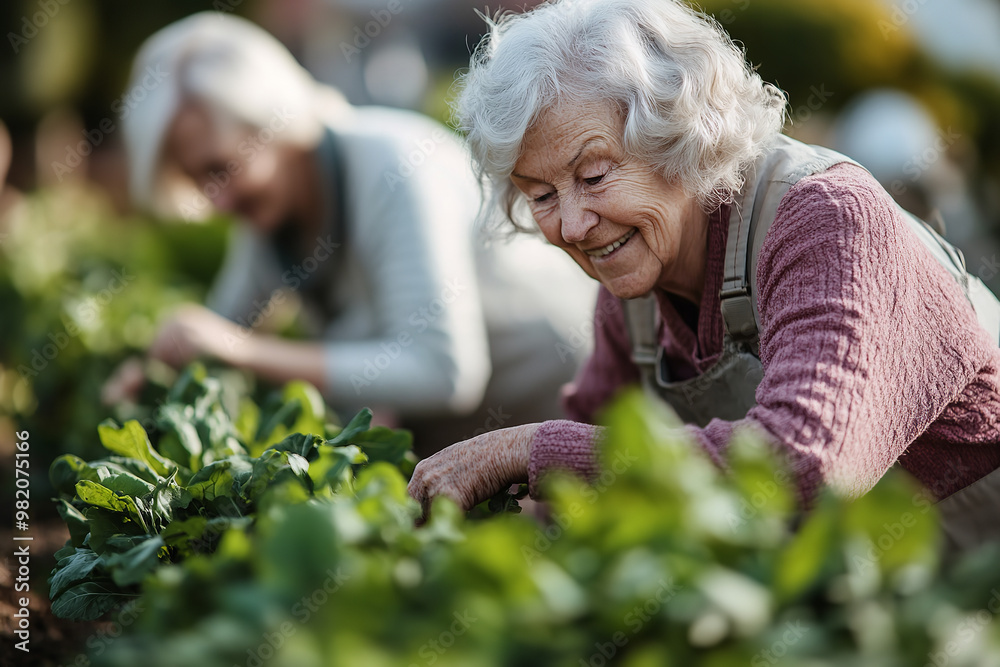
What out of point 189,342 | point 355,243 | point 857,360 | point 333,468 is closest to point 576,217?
point 857,360

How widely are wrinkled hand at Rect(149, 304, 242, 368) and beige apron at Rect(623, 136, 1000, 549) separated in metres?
1.70

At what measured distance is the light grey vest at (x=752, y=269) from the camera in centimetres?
178

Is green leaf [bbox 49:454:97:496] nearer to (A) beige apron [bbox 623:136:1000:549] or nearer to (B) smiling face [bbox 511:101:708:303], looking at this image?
(B) smiling face [bbox 511:101:708:303]

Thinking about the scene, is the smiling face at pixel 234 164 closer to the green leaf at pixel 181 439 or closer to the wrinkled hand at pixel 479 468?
the green leaf at pixel 181 439

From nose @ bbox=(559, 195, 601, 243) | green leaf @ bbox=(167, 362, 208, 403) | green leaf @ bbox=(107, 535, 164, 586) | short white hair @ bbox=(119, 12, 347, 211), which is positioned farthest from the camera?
short white hair @ bbox=(119, 12, 347, 211)

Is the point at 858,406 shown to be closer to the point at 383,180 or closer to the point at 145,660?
the point at 145,660

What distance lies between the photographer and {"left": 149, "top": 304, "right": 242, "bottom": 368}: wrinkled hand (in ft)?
9.93

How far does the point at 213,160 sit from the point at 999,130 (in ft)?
31.0

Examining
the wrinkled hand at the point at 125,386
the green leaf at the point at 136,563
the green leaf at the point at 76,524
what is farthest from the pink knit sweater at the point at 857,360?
the wrinkled hand at the point at 125,386

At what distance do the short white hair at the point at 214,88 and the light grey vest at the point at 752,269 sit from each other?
6.26 ft

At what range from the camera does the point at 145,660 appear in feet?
3.01

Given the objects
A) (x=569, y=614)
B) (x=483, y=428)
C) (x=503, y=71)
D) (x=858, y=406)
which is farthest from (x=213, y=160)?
(x=569, y=614)

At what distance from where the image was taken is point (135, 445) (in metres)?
1.77

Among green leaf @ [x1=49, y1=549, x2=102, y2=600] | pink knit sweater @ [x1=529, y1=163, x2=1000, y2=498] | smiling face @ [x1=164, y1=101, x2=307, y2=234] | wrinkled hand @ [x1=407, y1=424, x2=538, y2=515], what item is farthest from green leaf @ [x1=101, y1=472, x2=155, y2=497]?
smiling face @ [x1=164, y1=101, x2=307, y2=234]
